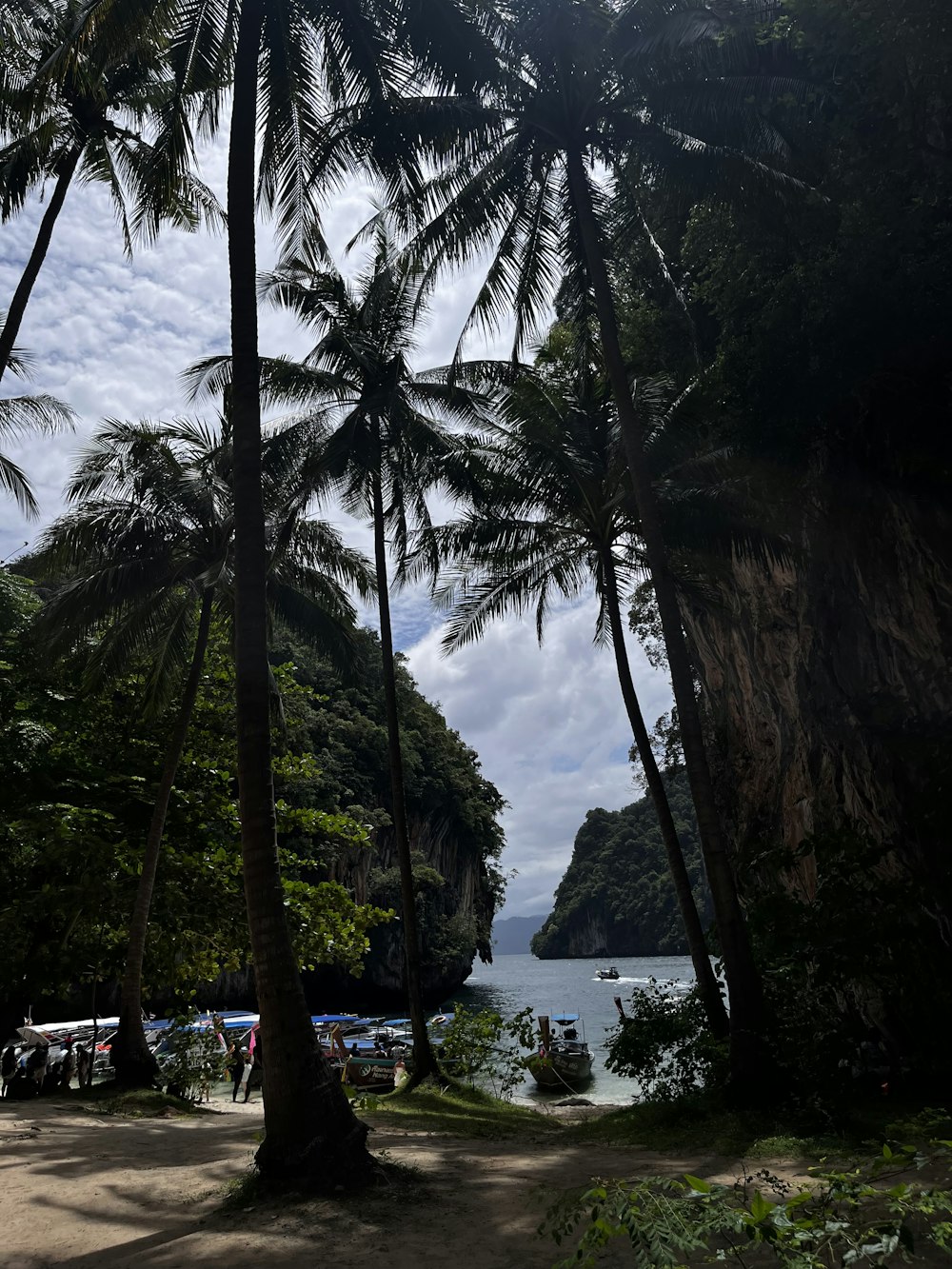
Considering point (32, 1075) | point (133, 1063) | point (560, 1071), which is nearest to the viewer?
point (133, 1063)

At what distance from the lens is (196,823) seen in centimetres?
1582

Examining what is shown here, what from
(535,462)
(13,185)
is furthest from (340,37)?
(535,462)

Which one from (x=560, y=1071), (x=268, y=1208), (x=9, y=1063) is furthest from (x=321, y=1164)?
(x=560, y=1071)

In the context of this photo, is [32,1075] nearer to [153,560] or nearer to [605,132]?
[153,560]

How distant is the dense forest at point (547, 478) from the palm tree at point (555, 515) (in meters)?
0.08

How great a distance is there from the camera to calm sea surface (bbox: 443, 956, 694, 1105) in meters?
24.0

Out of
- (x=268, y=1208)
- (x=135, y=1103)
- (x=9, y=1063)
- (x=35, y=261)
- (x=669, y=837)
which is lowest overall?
(x=135, y=1103)

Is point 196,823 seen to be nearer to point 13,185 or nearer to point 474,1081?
point 474,1081

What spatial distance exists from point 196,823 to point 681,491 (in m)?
10.2

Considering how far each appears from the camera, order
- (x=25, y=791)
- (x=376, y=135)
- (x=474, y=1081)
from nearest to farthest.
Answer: (x=376, y=135) → (x=25, y=791) → (x=474, y=1081)

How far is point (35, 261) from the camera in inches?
481

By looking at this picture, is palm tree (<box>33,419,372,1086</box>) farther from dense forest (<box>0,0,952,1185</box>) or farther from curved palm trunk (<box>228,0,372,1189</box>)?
curved palm trunk (<box>228,0,372,1189</box>)

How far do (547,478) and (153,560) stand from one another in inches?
262

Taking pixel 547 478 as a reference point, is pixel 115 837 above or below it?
below
